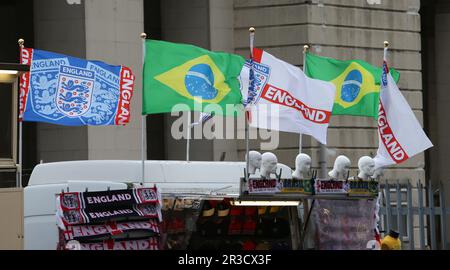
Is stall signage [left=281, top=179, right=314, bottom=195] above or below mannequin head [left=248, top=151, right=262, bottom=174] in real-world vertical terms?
below

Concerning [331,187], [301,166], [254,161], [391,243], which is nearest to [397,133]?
[391,243]

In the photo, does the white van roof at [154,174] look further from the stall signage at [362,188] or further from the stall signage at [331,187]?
the stall signage at [362,188]

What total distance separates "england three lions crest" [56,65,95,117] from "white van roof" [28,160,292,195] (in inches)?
87.8

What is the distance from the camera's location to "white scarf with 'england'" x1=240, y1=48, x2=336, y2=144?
19.5 metres

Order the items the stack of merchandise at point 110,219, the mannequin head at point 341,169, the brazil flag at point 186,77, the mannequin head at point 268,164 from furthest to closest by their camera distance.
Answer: the brazil flag at point 186,77 < the mannequin head at point 341,169 < the mannequin head at point 268,164 < the stack of merchandise at point 110,219

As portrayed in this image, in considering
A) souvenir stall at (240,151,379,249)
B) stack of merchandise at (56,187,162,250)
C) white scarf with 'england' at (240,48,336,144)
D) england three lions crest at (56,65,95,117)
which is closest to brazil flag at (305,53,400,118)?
white scarf with 'england' at (240,48,336,144)

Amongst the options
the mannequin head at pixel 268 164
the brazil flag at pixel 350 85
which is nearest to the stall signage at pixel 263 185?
the mannequin head at pixel 268 164

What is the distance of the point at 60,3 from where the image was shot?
2869cm

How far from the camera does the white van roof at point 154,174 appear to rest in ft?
59.7

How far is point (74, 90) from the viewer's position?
20.6 metres

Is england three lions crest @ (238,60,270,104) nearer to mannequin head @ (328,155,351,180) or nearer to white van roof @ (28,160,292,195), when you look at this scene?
white van roof @ (28,160,292,195)

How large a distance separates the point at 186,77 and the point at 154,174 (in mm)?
1977

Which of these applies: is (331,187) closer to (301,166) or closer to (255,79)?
(301,166)

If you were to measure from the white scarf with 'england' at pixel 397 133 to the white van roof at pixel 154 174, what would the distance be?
293 cm
